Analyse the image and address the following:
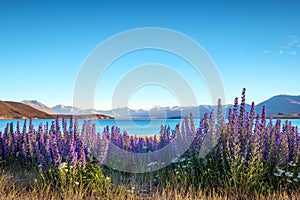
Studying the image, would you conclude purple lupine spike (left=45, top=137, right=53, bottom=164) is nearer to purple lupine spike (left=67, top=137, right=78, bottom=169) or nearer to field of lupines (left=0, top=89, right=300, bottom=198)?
field of lupines (left=0, top=89, right=300, bottom=198)

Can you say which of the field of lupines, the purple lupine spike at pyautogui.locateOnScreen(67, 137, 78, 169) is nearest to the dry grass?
the field of lupines

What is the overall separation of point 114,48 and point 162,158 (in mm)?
3261

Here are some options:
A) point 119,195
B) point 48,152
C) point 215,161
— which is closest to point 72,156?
point 48,152

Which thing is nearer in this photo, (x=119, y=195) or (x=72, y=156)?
(x=119, y=195)

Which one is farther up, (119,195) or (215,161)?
(215,161)

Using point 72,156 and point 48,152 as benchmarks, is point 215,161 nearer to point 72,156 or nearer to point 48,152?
point 72,156

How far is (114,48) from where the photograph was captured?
8.32 meters

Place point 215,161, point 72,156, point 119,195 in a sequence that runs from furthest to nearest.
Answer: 1. point 215,161
2. point 72,156
3. point 119,195

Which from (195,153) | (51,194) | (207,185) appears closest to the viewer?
(51,194)

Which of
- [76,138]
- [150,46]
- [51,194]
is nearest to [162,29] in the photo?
[150,46]

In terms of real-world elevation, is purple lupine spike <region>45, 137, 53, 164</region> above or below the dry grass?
above

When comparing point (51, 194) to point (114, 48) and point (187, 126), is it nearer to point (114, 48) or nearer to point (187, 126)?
point (187, 126)

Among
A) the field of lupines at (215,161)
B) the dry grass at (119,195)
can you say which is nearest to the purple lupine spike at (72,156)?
the field of lupines at (215,161)

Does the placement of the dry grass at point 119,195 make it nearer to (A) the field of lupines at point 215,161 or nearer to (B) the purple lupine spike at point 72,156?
(A) the field of lupines at point 215,161
